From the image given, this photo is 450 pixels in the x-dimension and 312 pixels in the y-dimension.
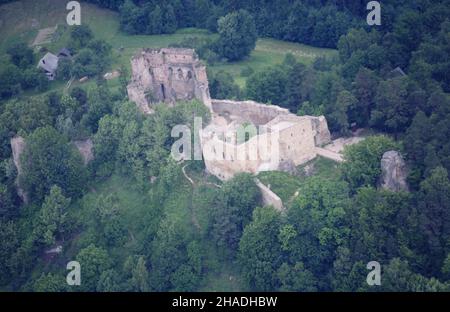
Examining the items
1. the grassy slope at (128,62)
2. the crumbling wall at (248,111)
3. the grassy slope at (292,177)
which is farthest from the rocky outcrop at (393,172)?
the crumbling wall at (248,111)

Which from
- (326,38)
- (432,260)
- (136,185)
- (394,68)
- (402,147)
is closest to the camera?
(432,260)

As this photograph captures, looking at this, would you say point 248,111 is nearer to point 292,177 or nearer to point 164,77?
point 164,77

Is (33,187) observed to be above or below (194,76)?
below

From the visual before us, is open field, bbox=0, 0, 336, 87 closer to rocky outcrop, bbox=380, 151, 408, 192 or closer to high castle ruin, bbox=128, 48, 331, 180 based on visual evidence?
high castle ruin, bbox=128, 48, 331, 180

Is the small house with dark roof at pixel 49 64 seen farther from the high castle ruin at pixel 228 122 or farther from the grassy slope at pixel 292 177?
the grassy slope at pixel 292 177

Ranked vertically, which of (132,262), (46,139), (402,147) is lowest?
(132,262)

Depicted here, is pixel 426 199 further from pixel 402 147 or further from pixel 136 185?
pixel 136 185

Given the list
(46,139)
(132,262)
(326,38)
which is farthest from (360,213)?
(326,38)
